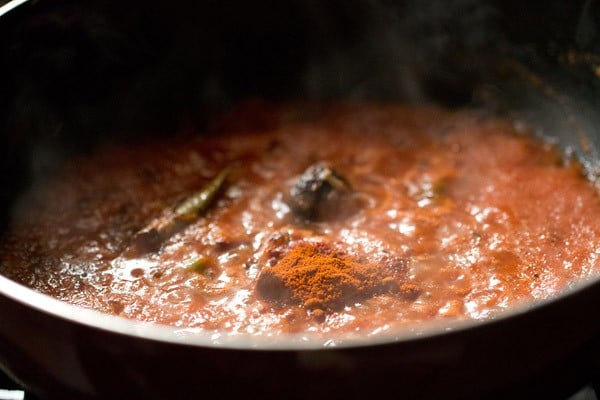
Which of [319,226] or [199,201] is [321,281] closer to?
[319,226]

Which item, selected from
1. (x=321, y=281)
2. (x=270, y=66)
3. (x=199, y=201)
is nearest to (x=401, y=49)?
(x=270, y=66)

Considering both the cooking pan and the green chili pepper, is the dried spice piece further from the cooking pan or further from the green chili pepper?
the cooking pan

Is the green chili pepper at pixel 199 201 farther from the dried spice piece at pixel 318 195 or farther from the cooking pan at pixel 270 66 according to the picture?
the cooking pan at pixel 270 66

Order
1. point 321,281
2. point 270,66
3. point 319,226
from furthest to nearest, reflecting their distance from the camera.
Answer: point 270,66 → point 319,226 → point 321,281

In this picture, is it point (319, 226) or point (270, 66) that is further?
point (270, 66)

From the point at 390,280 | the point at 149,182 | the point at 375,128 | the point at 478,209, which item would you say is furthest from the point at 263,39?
the point at 390,280

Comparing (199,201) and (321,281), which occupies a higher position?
(199,201)

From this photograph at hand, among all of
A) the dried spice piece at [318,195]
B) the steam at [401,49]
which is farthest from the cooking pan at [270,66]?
the dried spice piece at [318,195]

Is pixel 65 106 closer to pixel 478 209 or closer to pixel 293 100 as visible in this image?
pixel 293 100

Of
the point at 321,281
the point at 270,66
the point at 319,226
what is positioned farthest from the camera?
the point at 270,66
